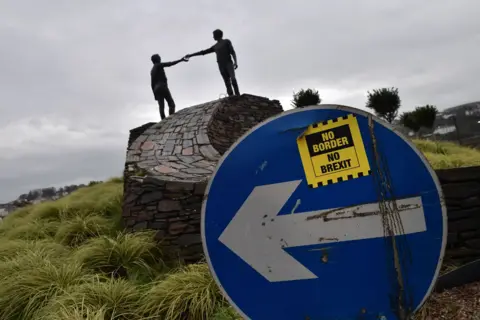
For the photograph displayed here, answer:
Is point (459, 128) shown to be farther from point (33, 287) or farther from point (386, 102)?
point (33, 287)

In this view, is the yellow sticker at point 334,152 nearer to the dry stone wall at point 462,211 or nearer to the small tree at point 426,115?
the dry stone wall at point 462,211

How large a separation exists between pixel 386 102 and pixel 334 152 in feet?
59.9

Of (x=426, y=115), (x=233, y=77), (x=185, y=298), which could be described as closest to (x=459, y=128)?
(x=426, y=115)

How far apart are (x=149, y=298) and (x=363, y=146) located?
287 cm

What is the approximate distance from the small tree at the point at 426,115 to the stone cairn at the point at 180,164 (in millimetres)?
8850

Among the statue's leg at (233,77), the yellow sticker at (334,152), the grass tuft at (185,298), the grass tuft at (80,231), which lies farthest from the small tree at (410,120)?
the yellow sticker at (334,152)

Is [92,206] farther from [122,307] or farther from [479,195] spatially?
[479,195]

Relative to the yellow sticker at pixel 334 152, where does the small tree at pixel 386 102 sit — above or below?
above

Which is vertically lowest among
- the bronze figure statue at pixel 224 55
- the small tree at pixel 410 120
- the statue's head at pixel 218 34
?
the small tree at pixel 410 120

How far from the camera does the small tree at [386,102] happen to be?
60.1ft

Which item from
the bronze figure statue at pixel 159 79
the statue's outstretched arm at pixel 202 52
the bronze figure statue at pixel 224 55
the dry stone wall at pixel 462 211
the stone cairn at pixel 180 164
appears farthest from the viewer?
the bronze figure statue at pixel 159 79

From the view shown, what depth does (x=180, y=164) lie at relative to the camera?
7766 mm

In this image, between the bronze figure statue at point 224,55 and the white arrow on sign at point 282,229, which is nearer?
the white arrow on sign at point 282,229

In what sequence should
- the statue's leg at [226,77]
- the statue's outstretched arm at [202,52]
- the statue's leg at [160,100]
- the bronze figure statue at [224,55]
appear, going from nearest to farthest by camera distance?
the bronze figure statue at [224,55] → the statue's leg at [226,77] → the statue's outstretched arm at [202,52] → the statue's leg at [160,100]
